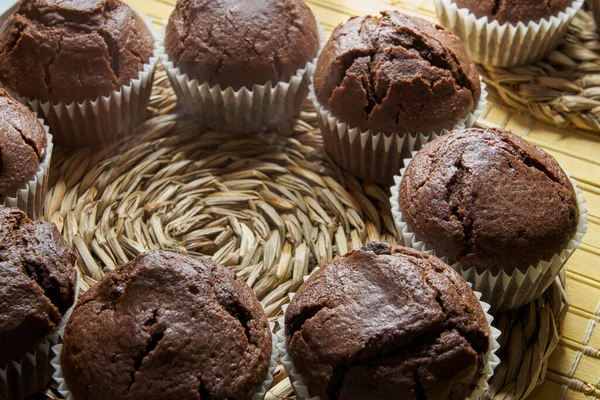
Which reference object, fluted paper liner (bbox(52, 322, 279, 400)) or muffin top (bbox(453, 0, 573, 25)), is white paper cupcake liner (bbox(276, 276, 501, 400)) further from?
muffin top (bbox(453, 0, 573, 25))

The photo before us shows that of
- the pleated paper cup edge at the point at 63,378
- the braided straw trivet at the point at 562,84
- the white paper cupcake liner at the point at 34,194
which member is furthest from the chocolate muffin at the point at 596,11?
the white paper cupcake liner at the point at 34,194

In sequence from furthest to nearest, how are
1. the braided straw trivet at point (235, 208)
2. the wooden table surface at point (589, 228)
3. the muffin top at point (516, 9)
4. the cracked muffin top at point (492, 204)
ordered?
1. the muffin top at point (516, 9)
2. the braided straw trivet at point (235, 208)
3. the wooden table surface at point (589, 228)
4. the cracked muffin top at point (492, 204)

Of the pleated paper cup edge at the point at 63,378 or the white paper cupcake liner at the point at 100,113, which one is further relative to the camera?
the white paper cupcake liner at the point at 100,113

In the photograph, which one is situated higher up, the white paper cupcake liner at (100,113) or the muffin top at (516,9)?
the muffin top at (516,9)

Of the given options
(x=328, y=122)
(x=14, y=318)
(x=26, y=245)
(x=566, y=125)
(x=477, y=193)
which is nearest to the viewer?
(x=14, y=318)

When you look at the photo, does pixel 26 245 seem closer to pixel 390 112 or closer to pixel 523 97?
pixel 390 112

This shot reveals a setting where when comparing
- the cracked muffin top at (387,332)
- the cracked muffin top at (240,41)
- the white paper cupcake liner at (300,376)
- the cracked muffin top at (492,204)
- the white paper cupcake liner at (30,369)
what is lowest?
the white paper cupcake liner at (30,369)

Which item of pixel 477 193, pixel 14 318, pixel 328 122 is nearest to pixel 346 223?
pixel 328 122

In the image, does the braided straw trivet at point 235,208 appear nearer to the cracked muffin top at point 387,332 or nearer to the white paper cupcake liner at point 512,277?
the white paper cupcake liner at point 512,277
